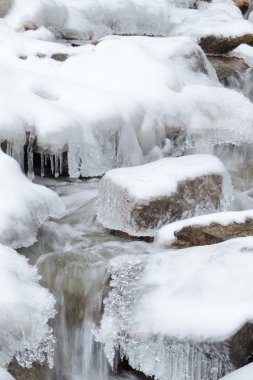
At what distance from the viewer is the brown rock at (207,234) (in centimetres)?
378

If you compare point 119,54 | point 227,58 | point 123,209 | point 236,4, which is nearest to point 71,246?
point 123,209

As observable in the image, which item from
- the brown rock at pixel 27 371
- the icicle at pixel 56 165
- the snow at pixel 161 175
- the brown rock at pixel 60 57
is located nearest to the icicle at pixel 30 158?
the icicle at pixel 56 165

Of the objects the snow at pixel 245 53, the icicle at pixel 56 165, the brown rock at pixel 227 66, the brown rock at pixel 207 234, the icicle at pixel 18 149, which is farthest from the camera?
the snow at pixel 245 53

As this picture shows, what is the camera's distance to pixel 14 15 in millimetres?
8125

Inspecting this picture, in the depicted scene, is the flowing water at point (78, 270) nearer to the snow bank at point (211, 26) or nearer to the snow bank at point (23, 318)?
the snow bank at point (23, 318)

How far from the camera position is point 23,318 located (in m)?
2.84

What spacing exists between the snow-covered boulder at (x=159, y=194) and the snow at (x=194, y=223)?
0.81ft

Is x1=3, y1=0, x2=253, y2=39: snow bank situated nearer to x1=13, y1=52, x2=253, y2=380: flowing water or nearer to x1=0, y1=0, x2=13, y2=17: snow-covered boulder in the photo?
x1=0, y1=0, x2=13, y2=17: snow-covered boulder

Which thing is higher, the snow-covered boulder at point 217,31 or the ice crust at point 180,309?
the ice crust at point 180,309

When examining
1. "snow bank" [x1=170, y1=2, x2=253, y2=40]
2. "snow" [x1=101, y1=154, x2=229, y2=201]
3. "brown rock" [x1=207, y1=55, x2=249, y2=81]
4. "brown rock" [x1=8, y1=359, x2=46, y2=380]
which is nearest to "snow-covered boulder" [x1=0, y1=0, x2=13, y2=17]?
"snow bank" [x1=170, y1=2, x2=253, y2=40]

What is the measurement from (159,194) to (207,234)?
51cm

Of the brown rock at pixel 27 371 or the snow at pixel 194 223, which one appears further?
the snow at pixel 194 223

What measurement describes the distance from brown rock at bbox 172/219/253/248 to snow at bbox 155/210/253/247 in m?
0.02

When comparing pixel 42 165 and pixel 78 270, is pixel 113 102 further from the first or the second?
pixel 78 270
